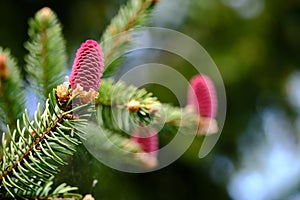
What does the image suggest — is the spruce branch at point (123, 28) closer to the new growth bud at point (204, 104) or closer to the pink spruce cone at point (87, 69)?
the new growth bud at point (204, 104)

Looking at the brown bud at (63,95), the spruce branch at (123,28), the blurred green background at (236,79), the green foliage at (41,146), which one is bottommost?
the green foliage at (41,146)

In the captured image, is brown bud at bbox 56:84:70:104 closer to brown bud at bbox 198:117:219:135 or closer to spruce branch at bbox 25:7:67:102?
spruce branch at bbox 25:7:67:102

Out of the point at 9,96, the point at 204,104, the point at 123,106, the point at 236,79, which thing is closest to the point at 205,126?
the point at 204,104

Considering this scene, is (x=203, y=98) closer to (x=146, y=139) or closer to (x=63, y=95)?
(x=146, y=139)

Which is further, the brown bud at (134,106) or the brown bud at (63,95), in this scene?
the brown bud at (134,106)

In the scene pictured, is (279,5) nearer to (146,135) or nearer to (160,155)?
(160,155)

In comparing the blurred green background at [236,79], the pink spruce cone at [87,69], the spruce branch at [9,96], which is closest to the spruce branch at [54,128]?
the pink spruce cone at [87,69]
